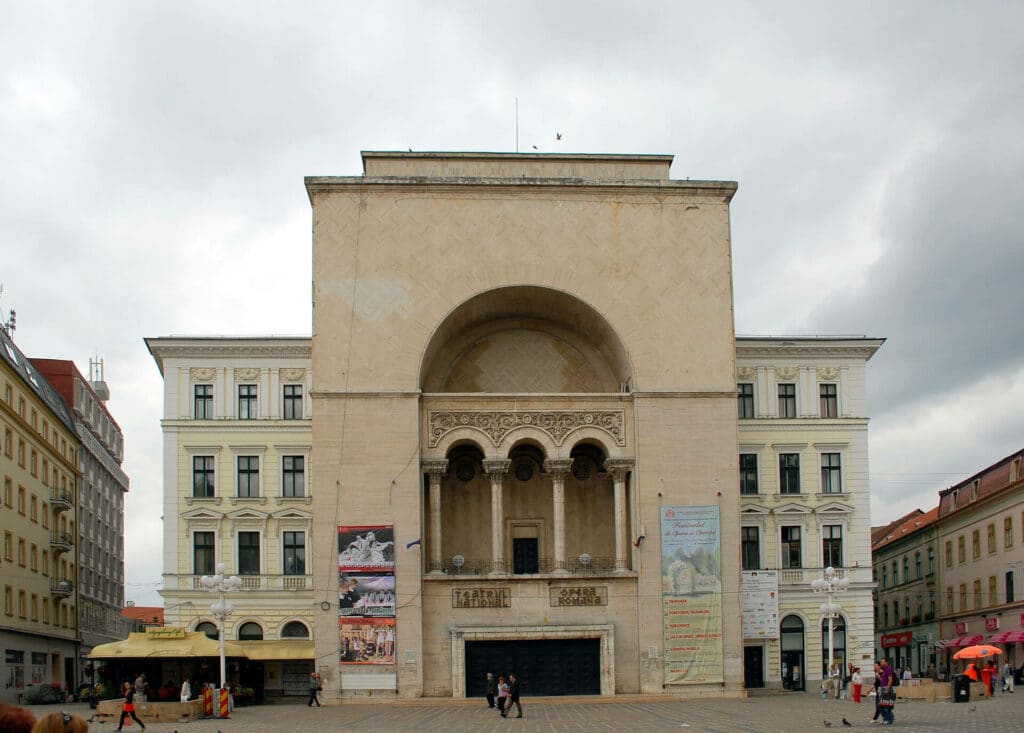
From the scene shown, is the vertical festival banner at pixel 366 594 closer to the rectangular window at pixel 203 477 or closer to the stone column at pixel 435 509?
the stone column at pixel 435 509

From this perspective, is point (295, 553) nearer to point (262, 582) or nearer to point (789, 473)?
point (262, 582)

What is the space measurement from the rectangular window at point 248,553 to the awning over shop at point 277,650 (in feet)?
15.9

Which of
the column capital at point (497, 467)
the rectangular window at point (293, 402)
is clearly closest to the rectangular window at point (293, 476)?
the rectangular window at point (293, 402)

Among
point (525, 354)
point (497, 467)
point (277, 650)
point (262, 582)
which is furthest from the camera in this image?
point (262, 582)

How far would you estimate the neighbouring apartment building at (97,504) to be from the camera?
64500mm

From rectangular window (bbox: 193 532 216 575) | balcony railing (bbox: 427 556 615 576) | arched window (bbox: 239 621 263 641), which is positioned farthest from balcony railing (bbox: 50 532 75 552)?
balcony railing (bbox: 427 556 615 576)

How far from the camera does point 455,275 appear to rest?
43.3 metres

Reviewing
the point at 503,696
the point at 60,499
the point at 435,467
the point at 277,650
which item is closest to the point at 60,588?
the point at 60,499

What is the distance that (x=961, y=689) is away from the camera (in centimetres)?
3781

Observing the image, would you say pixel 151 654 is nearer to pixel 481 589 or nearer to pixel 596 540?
pixel 481 589

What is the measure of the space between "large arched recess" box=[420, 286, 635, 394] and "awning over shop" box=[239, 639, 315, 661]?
34.3 feet

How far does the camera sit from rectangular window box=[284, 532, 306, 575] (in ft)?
167

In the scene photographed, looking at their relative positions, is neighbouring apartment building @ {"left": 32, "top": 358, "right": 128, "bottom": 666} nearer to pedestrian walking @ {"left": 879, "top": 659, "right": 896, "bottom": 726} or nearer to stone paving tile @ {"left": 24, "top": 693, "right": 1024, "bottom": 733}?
stone paving tile @ {"left": 24, "top": 693, "right": 1024, "bottom": 733}

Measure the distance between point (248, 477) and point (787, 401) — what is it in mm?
22660
